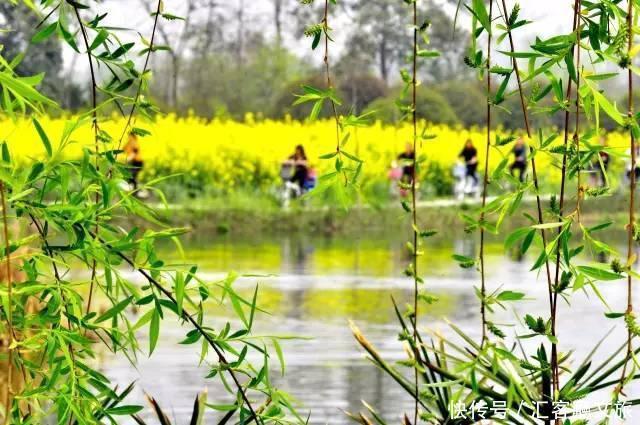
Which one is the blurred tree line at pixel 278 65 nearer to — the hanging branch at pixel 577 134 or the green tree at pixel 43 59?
the green tree at pixel 43 59

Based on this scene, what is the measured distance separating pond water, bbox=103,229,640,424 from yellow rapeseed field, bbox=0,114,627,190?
6.00 metres

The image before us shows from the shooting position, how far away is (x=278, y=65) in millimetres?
43719

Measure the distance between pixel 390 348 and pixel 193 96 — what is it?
30.8m

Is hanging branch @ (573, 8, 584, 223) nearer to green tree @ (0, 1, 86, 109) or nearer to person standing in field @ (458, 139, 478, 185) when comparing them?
person standing in field @ (458, 139, 478, 185)

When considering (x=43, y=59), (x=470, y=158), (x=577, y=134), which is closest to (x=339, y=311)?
(x=577, y=134)

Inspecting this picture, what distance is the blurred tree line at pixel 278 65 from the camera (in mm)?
38219

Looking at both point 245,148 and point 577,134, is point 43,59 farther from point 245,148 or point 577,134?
point 577,134

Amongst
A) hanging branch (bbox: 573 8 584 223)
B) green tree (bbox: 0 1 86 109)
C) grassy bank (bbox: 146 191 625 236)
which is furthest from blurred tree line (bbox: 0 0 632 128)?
hanging branch (bbox: 573 8 584 223)

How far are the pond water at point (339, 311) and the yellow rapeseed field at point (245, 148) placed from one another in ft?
19.7

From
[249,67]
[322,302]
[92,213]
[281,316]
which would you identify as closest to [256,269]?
[322,302]

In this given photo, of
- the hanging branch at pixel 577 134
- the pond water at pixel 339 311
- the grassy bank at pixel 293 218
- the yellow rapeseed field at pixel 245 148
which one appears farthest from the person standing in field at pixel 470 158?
the hanging branch at pixel 577 134

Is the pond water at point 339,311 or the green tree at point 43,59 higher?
the green tree at point 43,59

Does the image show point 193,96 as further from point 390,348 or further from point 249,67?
point 390,348

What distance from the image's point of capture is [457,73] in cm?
4988
